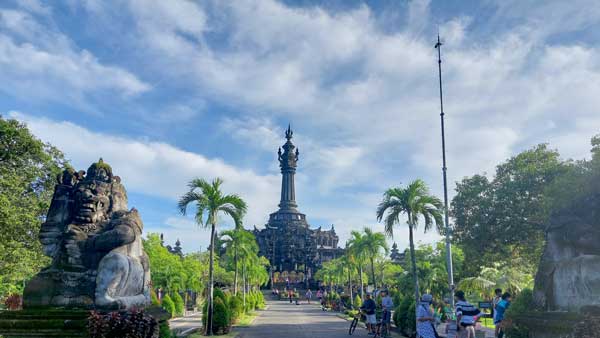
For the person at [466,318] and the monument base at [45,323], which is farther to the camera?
the person at [466,318]

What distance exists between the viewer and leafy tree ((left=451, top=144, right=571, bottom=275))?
34969 mm

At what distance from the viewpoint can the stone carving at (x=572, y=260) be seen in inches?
354

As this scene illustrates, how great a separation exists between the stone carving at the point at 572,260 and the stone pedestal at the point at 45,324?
946 centimetres

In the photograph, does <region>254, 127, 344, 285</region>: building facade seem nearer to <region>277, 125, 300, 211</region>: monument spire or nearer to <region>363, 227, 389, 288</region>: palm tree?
<region>277, 125, 300, 211</region>: monument spire

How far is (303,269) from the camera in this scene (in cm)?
9744

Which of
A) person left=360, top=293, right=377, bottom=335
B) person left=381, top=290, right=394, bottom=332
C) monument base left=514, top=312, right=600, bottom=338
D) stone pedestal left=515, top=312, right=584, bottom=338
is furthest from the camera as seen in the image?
person left=360, top=293, right=377, bottom=335

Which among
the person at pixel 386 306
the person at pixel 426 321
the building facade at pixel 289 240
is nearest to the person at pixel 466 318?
the person at pixel 426 321

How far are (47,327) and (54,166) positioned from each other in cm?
2114

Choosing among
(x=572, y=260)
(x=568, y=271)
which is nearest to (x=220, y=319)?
(x=568, y=271)

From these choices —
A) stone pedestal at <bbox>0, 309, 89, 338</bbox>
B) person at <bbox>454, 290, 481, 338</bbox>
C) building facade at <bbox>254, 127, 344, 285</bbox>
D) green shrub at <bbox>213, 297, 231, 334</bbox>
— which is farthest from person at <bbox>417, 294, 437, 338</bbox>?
building facade at <bbox>254, 127, 344, 285</bbox>

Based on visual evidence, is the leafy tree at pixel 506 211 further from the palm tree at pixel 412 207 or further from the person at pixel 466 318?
the person at pixel 466 318

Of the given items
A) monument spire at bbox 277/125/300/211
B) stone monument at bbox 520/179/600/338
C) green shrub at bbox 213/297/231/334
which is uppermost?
monument spire at bbox 277/125/300/211

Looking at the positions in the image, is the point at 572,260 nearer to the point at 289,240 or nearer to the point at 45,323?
the point at 45,323

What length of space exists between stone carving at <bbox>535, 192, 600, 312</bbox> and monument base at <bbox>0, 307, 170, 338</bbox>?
8.24 meters
